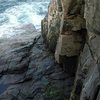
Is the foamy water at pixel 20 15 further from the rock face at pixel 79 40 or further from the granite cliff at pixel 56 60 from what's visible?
the rock face at pixel 79 40

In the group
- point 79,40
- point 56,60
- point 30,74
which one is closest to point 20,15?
point 56,60

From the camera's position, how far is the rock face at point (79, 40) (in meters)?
7.17

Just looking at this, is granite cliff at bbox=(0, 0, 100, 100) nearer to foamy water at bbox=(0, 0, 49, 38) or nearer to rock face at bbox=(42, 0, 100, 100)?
rock face at bbox=(42, 0, 100, 100)

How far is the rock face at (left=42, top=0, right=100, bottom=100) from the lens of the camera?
7.17 metres

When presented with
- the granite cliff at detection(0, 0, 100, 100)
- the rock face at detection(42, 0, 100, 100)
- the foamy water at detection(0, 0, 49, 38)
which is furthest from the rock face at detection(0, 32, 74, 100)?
the foamy water at detection(0, 0, 49, 38)

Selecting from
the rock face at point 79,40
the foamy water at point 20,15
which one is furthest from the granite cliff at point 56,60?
A: the foamy water at point 20,15

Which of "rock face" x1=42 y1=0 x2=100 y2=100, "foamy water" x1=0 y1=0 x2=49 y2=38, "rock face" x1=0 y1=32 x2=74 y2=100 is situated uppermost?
"rock face" x1=42 y1=0 x2=100 y2=100

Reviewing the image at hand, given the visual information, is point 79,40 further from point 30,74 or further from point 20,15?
point 20,15

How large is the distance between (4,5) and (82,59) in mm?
13344

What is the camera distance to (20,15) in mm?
19000

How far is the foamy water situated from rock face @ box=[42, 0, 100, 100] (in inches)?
151

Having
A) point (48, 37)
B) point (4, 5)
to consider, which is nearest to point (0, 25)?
point (4, 5)

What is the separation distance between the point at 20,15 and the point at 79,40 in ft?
31.5

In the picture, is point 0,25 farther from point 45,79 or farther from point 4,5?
point 45,79
